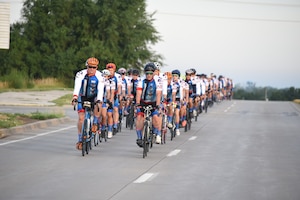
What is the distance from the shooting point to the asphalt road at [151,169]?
10812 millimetres

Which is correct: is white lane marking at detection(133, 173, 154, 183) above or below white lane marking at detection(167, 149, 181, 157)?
below

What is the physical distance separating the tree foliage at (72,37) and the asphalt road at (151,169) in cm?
5204

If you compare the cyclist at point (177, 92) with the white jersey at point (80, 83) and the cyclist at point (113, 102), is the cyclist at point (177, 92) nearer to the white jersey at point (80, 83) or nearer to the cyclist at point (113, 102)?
the cyclist at point (113, 102)

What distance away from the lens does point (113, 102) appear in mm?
21188

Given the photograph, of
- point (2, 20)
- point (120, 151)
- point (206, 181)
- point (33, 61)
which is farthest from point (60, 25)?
point (206, 181)

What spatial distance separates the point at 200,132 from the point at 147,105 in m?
7.50

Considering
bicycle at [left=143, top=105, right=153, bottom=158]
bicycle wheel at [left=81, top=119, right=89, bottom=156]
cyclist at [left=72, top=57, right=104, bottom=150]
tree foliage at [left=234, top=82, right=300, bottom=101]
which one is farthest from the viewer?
tree foliage at [left=234, top=82, right=300, bottom=101]

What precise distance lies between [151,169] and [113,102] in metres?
7.77

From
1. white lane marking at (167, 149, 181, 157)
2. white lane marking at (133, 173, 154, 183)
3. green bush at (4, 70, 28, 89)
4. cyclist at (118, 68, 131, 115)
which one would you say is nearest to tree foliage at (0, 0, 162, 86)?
green bush at (4, 70, 28, 89)

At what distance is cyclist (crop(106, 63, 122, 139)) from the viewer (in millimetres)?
20172

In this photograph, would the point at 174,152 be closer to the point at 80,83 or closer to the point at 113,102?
the point at 80,83

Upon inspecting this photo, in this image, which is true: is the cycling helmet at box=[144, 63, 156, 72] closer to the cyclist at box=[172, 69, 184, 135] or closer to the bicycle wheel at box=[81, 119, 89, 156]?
the bicycle wheel at box=[81, 119, 89, 156]

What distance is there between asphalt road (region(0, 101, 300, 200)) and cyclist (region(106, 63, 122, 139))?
0.36m

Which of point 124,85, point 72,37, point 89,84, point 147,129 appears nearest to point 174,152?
point 147,129
